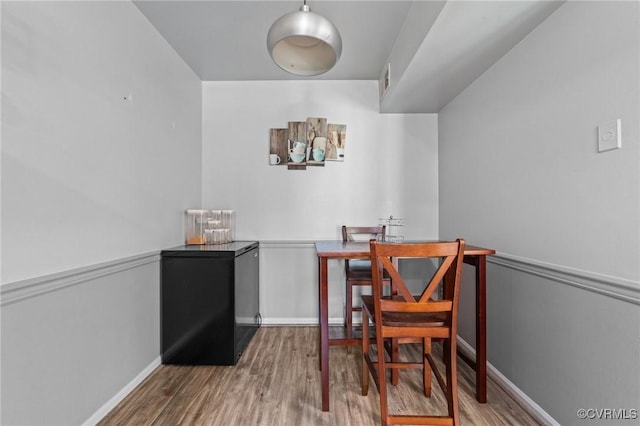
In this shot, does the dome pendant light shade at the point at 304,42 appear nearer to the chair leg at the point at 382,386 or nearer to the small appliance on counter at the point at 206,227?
the chair leg at the point at 382,386

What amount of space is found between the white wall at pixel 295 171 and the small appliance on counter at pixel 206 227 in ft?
0.75

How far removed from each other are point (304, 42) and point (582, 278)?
1.77 m

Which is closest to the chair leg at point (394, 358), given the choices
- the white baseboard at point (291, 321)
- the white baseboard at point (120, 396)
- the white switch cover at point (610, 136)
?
the white baseboard at point (291, 321)

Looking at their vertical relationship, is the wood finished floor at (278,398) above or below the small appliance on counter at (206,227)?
below

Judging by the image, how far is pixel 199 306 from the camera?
88.7 inches

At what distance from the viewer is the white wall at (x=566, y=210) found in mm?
1209

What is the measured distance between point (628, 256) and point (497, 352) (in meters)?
1.17

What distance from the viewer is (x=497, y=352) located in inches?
81.2

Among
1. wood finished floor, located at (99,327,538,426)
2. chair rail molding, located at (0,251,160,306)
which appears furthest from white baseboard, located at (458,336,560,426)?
chair rail molding, located at (0,251,160,306)

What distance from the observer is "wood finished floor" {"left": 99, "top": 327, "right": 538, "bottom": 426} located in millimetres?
1672

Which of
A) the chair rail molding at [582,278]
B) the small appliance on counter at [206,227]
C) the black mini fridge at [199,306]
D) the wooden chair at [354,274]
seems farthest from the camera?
the small appliance on counter at [206,227]

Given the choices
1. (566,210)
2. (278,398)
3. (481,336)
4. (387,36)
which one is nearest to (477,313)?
(481,336)

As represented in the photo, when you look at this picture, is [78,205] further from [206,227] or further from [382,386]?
[382,386]

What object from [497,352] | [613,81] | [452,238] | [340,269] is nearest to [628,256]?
[613,81]
